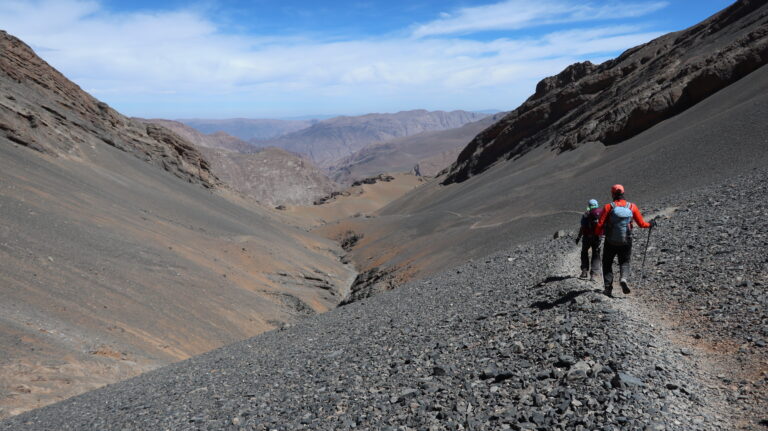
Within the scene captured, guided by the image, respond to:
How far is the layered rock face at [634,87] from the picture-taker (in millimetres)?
33062

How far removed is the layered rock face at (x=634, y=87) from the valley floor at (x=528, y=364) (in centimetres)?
2524

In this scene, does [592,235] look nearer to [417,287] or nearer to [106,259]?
[417,287]

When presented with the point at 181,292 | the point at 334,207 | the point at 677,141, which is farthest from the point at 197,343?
the point at 334,207

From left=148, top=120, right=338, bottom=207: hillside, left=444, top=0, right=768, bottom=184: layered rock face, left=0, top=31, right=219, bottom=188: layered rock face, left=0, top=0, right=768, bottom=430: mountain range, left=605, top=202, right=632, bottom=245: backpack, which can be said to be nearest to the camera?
left=0, top=0, right=768, bottom=430: mountain range

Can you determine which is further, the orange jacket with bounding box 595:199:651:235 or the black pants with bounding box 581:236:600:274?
the black pants with bounding box 581:236:600:274

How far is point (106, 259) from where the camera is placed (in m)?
21.0

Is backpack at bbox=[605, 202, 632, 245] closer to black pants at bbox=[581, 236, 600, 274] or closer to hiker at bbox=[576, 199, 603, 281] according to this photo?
hiker at bbox=[576, 199, 603, 281]

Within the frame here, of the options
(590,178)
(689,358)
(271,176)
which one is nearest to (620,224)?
(689,358)

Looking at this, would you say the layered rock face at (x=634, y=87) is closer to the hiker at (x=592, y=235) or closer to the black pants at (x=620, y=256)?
the hiker at (x=592, y=235)

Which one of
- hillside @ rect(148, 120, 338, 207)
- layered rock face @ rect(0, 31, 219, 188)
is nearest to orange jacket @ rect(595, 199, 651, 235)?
layered rock face @ rect(0, 31, 219, 188)

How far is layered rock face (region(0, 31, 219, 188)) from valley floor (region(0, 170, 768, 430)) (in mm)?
28671

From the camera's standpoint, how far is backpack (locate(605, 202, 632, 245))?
812 cm

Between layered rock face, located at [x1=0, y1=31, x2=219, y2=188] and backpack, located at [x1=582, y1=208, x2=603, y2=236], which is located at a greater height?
layered rock face, located at [x1=0, y1=31, x2=219, y2=188]

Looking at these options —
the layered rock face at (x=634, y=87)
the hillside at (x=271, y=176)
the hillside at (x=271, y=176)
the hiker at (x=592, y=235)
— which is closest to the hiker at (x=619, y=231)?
the hiker at (x=592, y=235)
